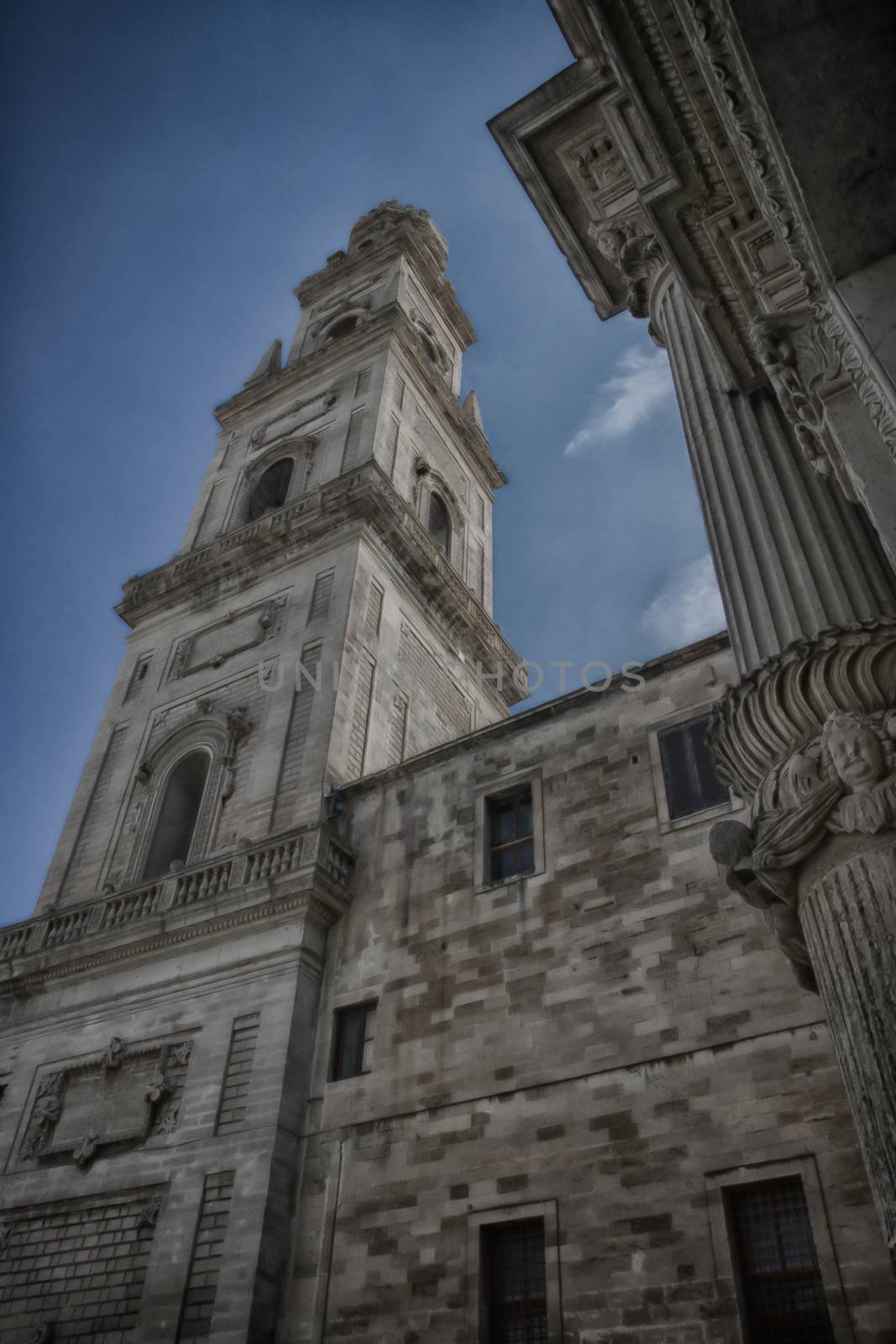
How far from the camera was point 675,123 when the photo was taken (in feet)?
27.4

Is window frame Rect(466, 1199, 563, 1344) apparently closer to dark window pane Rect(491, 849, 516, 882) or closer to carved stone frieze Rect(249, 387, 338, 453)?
dark window pane Rect(491, 849, 516, 882)

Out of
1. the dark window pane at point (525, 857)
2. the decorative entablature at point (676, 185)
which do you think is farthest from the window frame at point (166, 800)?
the decorative entablature at point (676, 185)

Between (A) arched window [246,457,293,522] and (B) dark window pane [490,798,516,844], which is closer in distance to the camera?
(B) dark window pane [490,798,516,844]

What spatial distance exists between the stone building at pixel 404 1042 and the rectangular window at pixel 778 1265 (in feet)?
0.10

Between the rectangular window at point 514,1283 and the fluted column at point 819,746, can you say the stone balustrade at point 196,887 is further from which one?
the fluted column at point 819,746

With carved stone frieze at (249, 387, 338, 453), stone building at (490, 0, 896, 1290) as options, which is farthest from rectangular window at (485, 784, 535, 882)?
carved stone frieze at (249, 387, 338, 453)

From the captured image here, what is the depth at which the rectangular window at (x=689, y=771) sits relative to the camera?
14.2 metres

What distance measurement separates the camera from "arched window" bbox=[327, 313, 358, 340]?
35.7 meters

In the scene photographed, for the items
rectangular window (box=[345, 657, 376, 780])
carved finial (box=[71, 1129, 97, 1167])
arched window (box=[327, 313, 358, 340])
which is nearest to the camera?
carved finial (box=[71, 1129, 97, 1167])

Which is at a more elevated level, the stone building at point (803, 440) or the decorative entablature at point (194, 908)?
the decorative entablature at point (194, 908)

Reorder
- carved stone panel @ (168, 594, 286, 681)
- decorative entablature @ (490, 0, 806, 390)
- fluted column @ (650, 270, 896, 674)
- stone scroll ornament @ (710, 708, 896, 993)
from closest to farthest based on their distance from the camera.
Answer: stone scroll ornament @ (710, 708, 896, 993)
fluted column @ (650, 270, 896, 674)
decorative entablature @ (490, 0, 806, 390)
carved stone panel @ (168, 594, 286, 681)

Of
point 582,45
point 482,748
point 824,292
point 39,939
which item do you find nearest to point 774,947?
point 482,748

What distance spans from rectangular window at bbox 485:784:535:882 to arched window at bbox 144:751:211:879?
7.00 meters

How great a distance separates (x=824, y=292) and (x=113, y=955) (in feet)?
51.6
